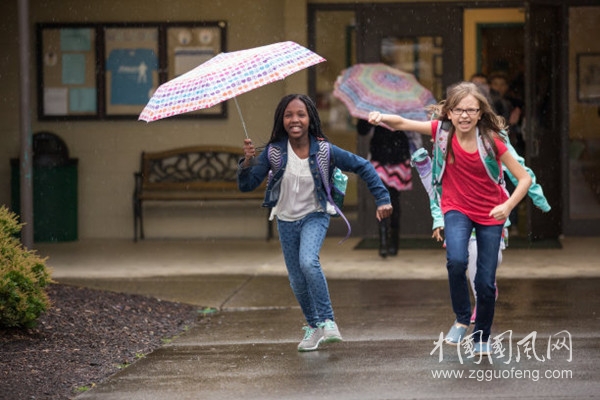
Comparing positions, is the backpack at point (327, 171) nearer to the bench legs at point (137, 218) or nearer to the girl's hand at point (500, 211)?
the girl's hand at point (500, 211)

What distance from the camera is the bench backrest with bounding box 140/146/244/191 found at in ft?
48.3

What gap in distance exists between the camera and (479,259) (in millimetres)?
7074

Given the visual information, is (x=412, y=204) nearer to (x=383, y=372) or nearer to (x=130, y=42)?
(x=130, y=42)

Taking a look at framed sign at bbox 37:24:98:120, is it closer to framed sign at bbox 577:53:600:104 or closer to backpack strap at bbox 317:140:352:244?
framed sign at bbox 577:53:600:104

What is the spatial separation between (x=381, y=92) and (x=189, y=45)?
3754mm

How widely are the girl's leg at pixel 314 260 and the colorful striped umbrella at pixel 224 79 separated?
3.08 ft

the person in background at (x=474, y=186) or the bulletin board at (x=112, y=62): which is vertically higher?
the bulletin board at (x=112, y=62)

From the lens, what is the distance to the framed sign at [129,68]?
1477cm

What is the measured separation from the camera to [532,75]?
45.1ft

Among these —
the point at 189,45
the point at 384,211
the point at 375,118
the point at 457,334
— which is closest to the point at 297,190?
the point at 384,211

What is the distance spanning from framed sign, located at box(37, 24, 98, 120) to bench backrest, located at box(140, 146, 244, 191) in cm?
93

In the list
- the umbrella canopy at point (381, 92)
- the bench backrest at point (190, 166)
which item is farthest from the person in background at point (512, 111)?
the bench backrest at point (190, 166)

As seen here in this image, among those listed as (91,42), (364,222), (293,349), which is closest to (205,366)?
(293,349)

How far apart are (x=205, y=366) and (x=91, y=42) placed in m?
8.45
